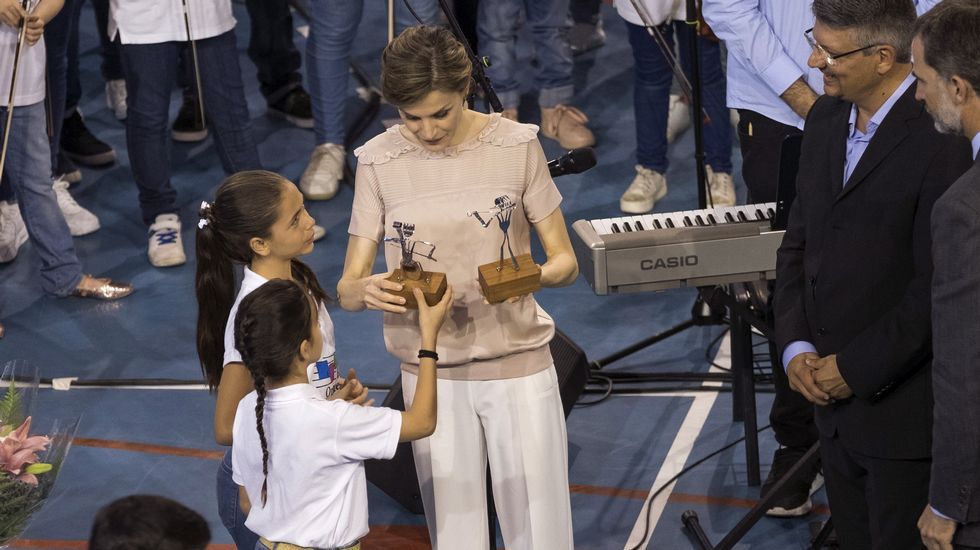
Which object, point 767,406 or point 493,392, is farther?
point 767,406

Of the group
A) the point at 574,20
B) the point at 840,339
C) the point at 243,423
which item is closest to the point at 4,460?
the point at 243,423

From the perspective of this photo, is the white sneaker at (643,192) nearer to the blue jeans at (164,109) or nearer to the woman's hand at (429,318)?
the blue jeans at (164,109)

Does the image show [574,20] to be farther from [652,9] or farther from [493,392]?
[493,392]

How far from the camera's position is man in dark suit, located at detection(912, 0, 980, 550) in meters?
2.63

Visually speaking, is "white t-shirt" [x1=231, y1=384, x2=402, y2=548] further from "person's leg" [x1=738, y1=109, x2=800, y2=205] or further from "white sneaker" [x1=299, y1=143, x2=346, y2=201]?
"white sneaker" [x1=299, y1=143, x2=346, y2=201]

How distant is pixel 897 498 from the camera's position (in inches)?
125

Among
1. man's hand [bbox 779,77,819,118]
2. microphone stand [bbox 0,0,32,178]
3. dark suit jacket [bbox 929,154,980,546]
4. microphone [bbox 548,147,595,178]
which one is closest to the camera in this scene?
dark suit jacket [bbox 929,154,980,546]

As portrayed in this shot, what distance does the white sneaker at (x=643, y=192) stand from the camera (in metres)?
6.79

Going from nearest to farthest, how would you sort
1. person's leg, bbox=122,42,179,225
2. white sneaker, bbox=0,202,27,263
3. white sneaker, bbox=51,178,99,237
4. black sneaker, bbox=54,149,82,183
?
person's leg, bbox=122,42,179,225, white sneaker, bbox=0,202,27,263, white sneaker, bbox=51,178,99,237, black sneaker, bbox=54,149,82,183

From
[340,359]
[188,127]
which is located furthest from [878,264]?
[188,127]

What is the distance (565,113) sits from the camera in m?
7.58

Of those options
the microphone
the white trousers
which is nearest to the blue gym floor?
the white trousers

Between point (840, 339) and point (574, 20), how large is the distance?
5.99 meters

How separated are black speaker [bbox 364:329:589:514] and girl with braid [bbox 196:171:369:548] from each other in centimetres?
A: 107
